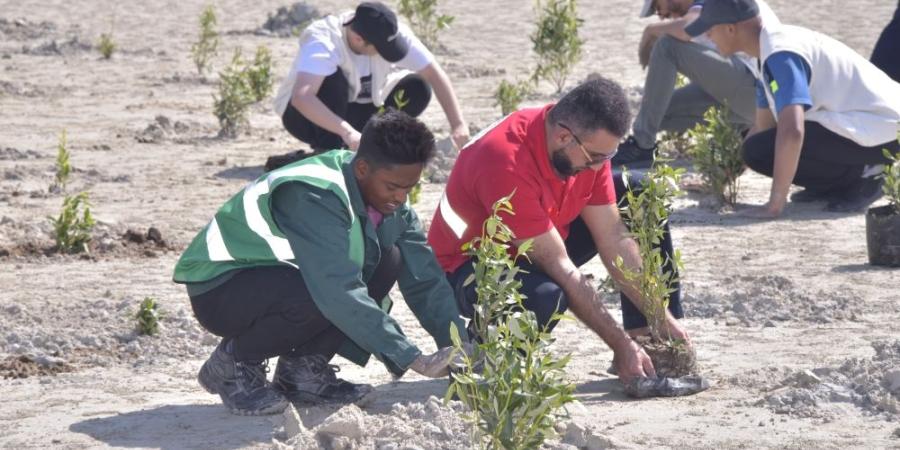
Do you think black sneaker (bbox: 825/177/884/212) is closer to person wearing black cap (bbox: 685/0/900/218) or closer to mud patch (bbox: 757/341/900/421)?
person wearing black cap (bbox: 685/0/900/218)

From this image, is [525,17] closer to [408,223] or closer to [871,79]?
[871,79]

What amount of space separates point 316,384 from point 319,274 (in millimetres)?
621

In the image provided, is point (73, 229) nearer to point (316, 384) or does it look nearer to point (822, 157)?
point (316, 384)

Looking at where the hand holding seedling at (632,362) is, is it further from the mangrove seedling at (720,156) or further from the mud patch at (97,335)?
the mangrove seedling at (720,156)

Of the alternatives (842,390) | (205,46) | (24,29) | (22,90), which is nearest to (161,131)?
(22,90)

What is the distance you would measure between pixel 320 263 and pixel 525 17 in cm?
1217

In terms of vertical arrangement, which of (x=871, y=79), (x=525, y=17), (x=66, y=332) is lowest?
(x=525, y=17)

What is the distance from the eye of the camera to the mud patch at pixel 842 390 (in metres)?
5.00

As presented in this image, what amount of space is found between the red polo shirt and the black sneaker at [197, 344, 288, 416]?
0.83 meters

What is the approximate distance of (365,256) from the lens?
197 inches

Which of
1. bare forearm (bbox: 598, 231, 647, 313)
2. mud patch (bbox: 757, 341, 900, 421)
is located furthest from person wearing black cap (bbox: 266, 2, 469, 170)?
mud patch (bbox: 757, 341, 900, 421)

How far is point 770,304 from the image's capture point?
21.4ft

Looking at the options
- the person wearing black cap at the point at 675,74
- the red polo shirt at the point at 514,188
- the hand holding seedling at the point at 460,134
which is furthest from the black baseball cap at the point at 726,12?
the red polo shirt at the point at 514,188

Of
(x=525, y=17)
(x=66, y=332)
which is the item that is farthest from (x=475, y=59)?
(x=66, y=332)
